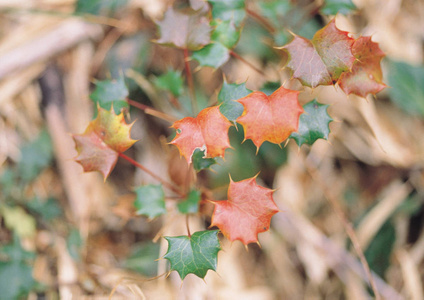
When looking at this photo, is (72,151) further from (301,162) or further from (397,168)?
(397,168)

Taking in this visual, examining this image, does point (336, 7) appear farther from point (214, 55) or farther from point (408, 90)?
point (408, 90)

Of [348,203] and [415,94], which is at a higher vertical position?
[415,94]

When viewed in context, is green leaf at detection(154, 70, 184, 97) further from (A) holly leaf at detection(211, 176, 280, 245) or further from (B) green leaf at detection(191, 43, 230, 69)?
(A) holly leaf at detection(211, 176, 280, 245)

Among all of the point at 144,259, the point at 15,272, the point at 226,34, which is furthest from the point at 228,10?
the point at 15,272

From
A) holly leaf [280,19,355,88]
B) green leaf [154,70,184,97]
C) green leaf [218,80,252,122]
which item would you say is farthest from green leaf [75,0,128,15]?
holly leaf [280,19,355,88]

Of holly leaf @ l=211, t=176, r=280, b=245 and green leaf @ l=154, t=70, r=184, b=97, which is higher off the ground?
green leaf @ l=154, t=70, r=184, b=97

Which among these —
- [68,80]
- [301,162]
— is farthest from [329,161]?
[68,80]
